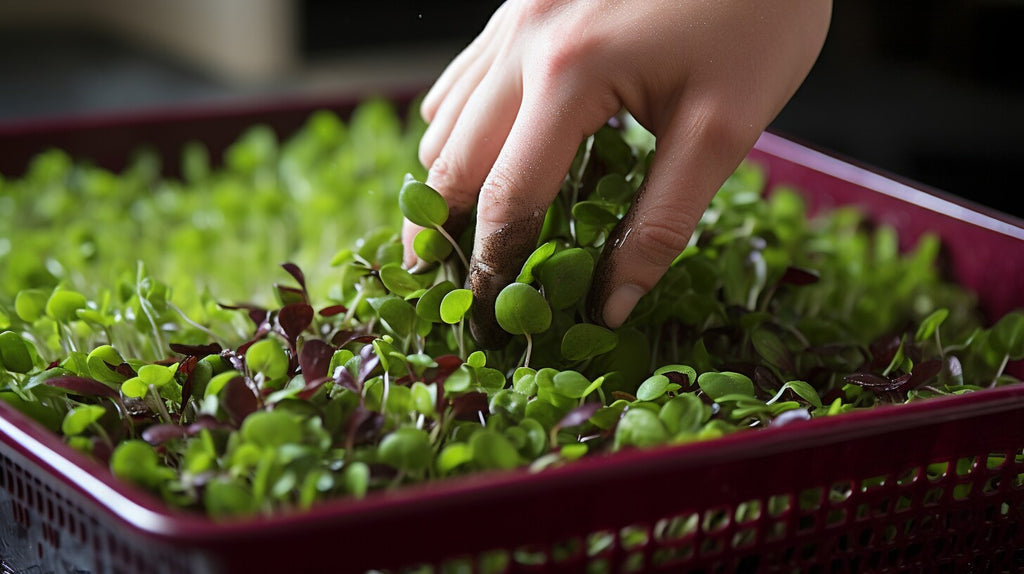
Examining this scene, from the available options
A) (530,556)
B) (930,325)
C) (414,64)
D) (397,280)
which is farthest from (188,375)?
(414,64)

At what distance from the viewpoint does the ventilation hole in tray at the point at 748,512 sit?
53cm

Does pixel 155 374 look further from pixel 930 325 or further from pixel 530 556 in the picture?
pixel 930 325

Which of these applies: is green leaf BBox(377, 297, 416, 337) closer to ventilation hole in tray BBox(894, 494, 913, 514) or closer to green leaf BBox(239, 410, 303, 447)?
green leaf BBox(239, 410, 303, 447)

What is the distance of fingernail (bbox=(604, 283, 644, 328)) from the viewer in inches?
24.8

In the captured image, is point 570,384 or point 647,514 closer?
point 647,514

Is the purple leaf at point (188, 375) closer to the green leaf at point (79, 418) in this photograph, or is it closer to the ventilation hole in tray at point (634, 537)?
Answer: the green leaf at point (79, 418)

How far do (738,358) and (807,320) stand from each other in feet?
0.26

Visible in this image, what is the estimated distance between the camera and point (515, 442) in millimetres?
551

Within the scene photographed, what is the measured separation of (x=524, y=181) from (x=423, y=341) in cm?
13

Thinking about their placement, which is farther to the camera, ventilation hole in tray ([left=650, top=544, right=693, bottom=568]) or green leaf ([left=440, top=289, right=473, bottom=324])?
green leaf ([left=440, top=289, right=473, bottom=324])

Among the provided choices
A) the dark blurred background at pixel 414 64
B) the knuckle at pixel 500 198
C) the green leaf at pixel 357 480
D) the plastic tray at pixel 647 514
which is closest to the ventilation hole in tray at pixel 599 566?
the plastic tray at pixel 647 514

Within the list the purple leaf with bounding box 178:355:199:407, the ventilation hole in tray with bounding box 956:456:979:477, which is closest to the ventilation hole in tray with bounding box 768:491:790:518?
the ventilation hole in tray with bounding box 956:456:979:477

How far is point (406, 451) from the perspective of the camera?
1.67ft

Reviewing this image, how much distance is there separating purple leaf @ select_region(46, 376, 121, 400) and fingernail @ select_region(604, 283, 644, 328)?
0.27 meters
